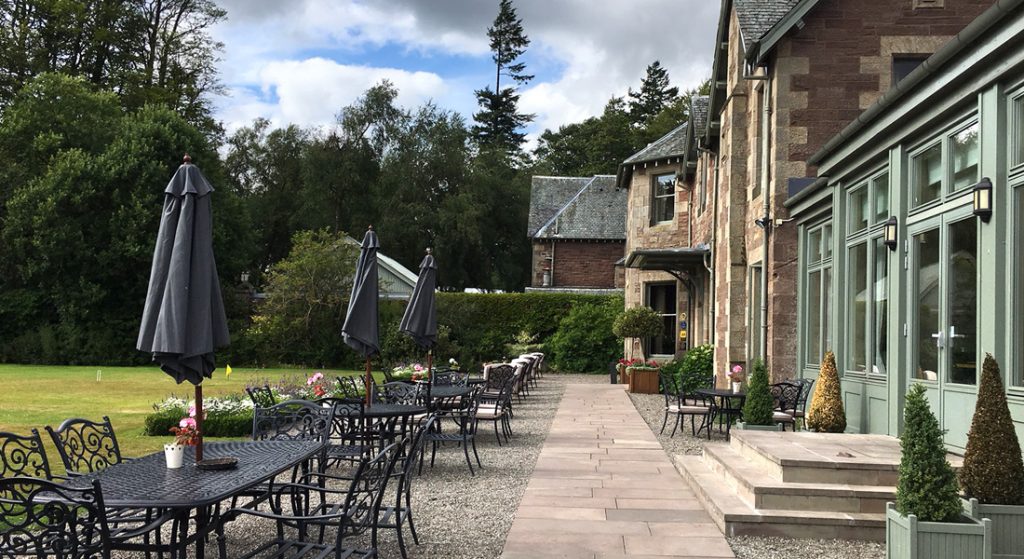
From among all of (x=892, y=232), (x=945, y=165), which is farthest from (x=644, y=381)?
(x=945, y=165)

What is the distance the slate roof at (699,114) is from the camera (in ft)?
72.1

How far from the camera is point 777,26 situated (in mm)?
13289

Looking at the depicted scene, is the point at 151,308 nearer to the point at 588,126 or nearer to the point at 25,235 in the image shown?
the point at 25,235

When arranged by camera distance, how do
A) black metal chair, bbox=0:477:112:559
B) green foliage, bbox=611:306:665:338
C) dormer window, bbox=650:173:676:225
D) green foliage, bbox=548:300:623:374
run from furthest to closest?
1. green foliage, bbox=548:300:623:374
2. dormer window, bbox=650:173:676:225
3. green foliage, bbox=611:306:665:338
4. black metal chair, bbox=0:477:112:559

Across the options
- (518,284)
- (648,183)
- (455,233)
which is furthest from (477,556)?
(518,284)

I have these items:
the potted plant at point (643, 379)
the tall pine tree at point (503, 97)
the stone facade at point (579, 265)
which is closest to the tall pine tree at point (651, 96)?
the tall pine tree at point (503, 97)

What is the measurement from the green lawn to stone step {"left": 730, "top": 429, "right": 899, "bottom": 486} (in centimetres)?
751

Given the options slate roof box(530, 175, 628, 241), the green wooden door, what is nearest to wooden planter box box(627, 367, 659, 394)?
the green wooden door

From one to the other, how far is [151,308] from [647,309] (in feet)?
66.0

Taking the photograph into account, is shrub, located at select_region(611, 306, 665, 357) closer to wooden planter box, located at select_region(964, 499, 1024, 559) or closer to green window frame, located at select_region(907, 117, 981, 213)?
green window frame, located at select_region(907, 117, 981, 213)

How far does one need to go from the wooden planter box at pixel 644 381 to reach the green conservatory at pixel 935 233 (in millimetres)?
10209

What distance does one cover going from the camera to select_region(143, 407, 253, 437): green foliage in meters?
12.7

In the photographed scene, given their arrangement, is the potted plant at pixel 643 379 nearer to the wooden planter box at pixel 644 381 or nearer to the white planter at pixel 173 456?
the wooden planter box at pixel 644 381

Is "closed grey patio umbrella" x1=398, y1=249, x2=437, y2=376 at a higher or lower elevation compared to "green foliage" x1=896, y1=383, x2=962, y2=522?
higher
